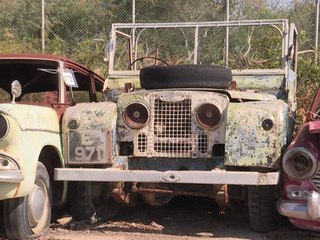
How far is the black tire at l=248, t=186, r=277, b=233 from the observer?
5.12 m

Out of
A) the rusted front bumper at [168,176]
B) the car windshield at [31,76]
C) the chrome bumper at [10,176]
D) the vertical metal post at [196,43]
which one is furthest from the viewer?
the vertical metal post at [196,43]

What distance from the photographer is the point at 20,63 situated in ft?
20.0

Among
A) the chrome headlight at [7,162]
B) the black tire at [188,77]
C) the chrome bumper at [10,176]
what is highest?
the black tire at [188,77]

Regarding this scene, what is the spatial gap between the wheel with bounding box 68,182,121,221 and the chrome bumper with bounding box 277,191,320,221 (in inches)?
70.1

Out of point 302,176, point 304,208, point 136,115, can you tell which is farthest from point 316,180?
point 136,115

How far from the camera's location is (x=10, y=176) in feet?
14.6

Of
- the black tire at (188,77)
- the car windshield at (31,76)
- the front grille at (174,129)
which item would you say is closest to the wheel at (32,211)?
the front grille at (174,129)

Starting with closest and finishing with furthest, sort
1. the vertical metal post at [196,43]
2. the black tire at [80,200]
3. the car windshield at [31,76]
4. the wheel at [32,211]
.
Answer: the wheel at [32,211], the black tire at [80,200], the car windshield at [31,76], the vertical metal post at [196,43]

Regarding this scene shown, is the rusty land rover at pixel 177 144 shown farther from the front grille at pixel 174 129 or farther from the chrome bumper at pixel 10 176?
the chrome bumper at pixel 10 176

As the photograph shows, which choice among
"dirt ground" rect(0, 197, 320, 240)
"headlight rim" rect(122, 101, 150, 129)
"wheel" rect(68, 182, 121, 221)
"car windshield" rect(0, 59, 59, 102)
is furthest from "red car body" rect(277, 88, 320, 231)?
"car windshield" rect(0, 59, 59, 102)

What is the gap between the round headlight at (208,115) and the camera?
208 inches

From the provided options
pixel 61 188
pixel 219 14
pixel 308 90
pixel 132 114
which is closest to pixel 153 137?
pixel 132 114

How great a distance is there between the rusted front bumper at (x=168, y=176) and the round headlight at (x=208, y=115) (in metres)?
0.55

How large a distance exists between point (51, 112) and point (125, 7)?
862 cm
